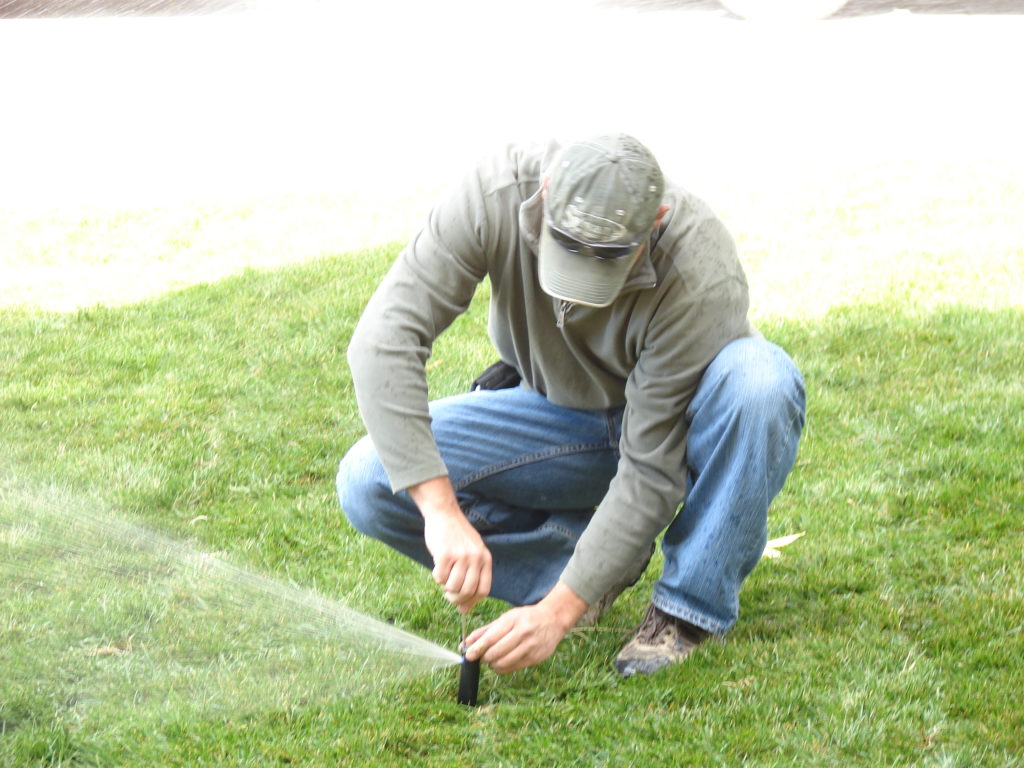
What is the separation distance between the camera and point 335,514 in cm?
393

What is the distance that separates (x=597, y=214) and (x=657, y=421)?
62cm

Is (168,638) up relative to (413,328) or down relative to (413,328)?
down

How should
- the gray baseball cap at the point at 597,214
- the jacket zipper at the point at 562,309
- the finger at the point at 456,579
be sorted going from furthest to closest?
the jacket zipper at the point at 562,309, the finger at the point at 456,579, the gray baseball cap at the point at 597,214

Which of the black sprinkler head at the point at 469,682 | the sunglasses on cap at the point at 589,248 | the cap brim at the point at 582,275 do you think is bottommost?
the black sprinkler head at the point at 469,682

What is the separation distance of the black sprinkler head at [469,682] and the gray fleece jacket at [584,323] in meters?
0.30

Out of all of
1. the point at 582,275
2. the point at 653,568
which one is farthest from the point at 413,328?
the point at 653,568

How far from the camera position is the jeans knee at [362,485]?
2.93m

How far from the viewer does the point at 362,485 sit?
116 inches

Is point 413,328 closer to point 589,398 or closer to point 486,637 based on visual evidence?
point 589,398

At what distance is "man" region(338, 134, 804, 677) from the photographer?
246 centimetres

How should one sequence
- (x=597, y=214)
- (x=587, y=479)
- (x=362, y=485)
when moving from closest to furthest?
(x=597, y=214)
(x=362, y=485)
(x=587, y=479)

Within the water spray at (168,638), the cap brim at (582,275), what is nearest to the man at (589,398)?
the cap brim at (582,275)

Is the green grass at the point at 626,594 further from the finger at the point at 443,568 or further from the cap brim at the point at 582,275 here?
the cap brim at the point at 582,275

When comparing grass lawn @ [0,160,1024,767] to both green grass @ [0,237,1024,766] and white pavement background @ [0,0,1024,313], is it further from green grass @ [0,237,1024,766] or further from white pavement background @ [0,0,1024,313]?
white pavement background @ [0,0,1024,313]
